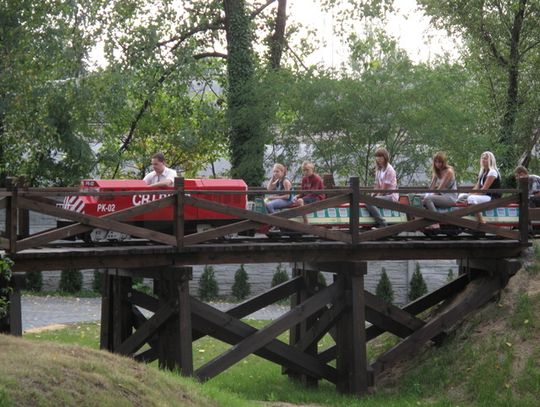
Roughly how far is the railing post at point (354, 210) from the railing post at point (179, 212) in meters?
2.82

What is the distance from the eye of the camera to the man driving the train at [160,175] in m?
17.4

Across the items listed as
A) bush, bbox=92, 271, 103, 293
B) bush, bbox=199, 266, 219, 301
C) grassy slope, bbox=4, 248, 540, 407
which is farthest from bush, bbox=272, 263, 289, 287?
grassy slope, bbox=4, 248, 540, 407

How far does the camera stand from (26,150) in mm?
31406

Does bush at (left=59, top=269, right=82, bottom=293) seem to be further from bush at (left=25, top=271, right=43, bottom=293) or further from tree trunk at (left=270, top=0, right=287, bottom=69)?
tree trunk at (left=270, top=0, right=287, bottom=69)

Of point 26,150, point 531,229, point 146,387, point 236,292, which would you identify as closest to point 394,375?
point 531,229

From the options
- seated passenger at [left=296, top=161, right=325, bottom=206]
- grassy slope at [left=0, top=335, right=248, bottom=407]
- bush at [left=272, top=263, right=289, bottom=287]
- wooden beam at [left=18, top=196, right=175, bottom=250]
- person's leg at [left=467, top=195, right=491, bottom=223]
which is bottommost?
bush at [left=272, top=263, right=289, bottom=287]

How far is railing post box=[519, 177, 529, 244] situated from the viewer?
18.5 meters

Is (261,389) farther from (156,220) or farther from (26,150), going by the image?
(26,150)

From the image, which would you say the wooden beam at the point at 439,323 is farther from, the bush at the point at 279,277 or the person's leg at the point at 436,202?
the bush at the point at 279,277

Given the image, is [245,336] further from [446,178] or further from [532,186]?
[532,186]

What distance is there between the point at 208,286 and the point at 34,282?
4.90m

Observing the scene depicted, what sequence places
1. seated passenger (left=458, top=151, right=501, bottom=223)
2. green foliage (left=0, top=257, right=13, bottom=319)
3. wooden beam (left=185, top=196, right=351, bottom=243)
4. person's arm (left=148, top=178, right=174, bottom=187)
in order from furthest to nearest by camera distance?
1. seated passenger (left=458, top=151, right=501, bottom=223)
2. person's arm (left=148, top=178, right=174, bottom=187)
3. wooden beam (left=185, top=196, right=351, bottom=243)
4. green foliage (left=0, top=257, right=13, bottom=319)

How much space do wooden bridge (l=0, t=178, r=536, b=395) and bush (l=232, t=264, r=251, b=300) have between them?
10.8 meters

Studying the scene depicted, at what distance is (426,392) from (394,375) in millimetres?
1038
